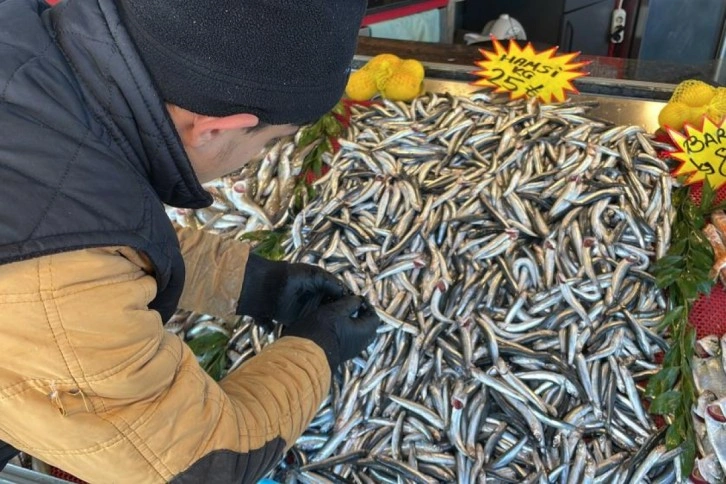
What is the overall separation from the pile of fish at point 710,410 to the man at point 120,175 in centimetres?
129

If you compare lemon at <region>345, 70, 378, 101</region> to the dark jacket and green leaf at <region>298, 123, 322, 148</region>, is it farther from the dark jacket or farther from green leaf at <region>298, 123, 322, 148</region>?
the dark jacket

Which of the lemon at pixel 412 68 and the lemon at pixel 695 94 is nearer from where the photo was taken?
the lemon at pixel 695 94

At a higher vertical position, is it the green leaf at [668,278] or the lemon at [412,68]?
the lemon at [412,68]

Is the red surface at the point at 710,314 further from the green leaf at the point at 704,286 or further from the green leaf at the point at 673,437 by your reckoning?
the green leaf at the point at 673,437

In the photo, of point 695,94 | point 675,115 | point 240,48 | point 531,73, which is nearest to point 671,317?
point 675,115

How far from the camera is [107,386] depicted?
1014 millimetres

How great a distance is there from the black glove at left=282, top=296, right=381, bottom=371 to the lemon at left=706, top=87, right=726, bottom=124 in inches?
60.7

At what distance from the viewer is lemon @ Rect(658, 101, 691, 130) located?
2.48m

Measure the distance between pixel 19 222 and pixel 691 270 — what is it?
1857 millimetres

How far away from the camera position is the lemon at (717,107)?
2.44 metres

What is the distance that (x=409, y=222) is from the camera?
2.22m

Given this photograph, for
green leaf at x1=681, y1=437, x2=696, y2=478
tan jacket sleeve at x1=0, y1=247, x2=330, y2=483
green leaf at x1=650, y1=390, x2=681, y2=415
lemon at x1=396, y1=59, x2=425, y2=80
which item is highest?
lemon at x1=396, y1=59, x2=425, y2=80

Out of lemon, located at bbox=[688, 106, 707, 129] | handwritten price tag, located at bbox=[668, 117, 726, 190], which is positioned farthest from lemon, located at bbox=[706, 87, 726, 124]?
handwritten price tag, located at bbox=[668, 117, 726, 190]

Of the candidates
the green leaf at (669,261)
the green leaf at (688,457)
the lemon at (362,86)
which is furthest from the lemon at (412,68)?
the green leaf at (688,457)
